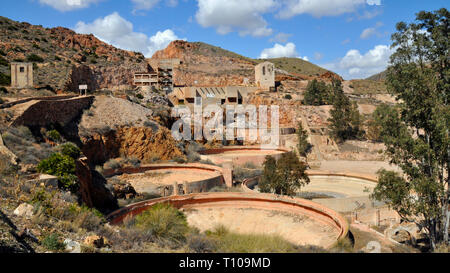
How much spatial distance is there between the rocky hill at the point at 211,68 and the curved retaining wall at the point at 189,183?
4095 centimetres

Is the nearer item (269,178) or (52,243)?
(52,243)

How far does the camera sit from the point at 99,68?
49.2 metres

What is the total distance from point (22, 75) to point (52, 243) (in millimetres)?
24028

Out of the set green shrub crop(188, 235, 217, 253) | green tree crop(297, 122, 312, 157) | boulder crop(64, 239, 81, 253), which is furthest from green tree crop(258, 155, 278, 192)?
green tree crop(297, 122, 312, 157)

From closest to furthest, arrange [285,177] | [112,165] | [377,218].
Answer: [377,218] → [285,177] → [112,165]

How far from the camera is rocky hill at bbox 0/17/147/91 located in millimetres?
34469

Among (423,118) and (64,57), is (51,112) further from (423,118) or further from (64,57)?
(64,57)

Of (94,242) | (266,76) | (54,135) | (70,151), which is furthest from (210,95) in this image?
(94,242)

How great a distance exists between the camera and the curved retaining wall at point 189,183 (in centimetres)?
1745

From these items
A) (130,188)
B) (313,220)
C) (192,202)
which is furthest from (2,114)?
(313,220)

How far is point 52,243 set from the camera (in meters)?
5.73

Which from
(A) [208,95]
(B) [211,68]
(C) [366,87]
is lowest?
(A) [208,95]
